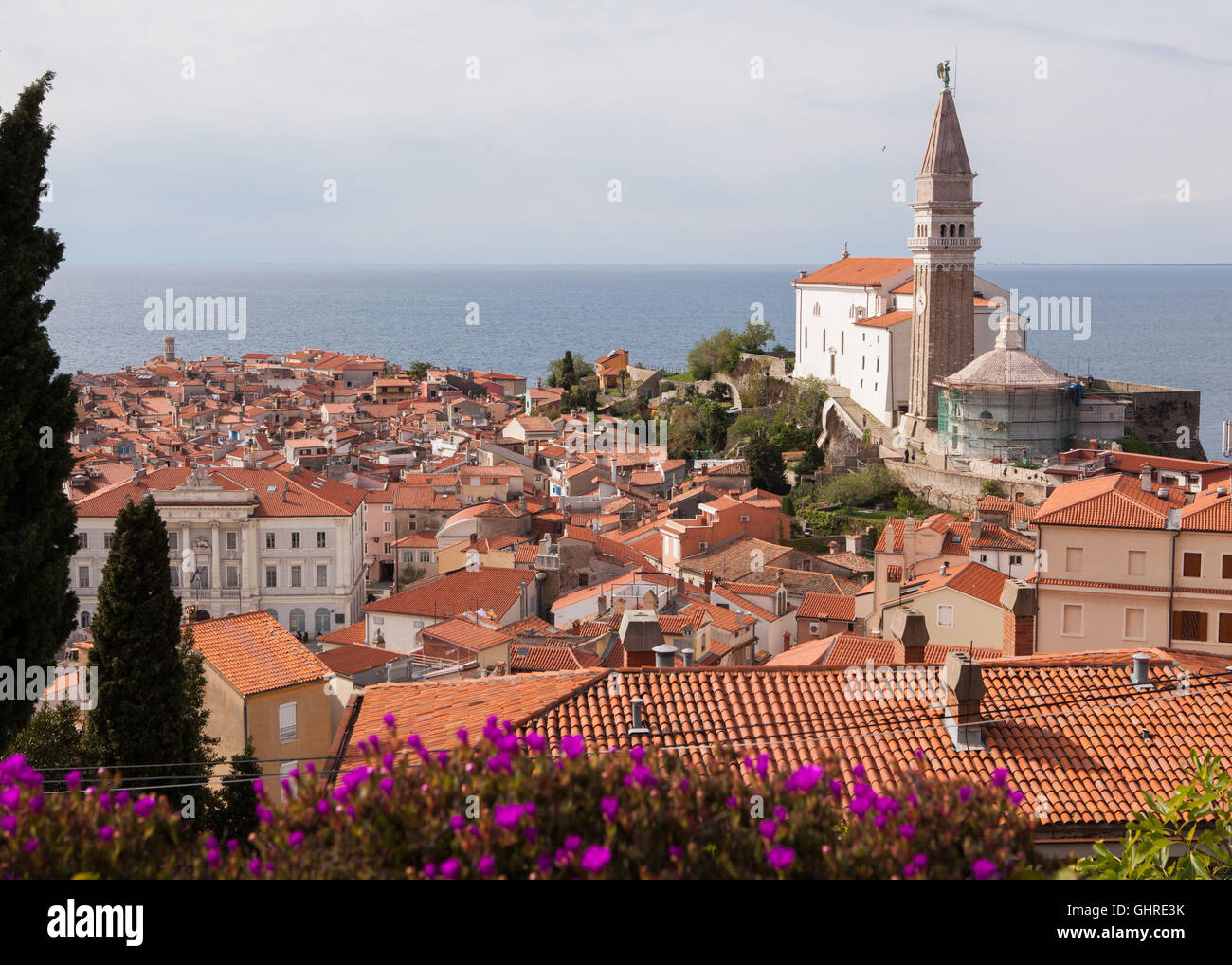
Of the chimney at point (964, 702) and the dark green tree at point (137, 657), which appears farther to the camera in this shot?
the dark green tree at point (137, 657)

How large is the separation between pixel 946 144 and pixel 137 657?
44526mm

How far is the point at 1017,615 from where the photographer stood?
13945 mm

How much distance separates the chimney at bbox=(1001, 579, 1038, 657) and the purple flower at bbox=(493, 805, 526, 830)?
11.0m

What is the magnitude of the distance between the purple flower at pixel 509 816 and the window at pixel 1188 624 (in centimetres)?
1551

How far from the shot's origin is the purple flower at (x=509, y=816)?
12.1ft

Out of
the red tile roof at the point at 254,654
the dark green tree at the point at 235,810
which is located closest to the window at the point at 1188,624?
the red tile roof at the point at 254,654

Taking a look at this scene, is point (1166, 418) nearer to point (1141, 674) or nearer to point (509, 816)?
point (1141, 674)

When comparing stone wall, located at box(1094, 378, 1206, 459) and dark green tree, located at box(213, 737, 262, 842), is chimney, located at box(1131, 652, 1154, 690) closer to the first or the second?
dark green tree, located at box(213, 737, 262, 842)

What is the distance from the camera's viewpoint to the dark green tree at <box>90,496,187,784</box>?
1159 centimetres

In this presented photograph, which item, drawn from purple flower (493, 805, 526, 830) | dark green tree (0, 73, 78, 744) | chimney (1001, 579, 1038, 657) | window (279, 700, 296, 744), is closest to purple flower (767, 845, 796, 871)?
purple flower (493, 805, 526, 830)

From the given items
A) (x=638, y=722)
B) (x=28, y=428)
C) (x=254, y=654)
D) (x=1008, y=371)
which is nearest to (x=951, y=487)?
(x=1008, y=371)

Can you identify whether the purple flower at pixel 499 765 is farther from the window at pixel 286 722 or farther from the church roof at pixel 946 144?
the church roof at pixel 946 144
